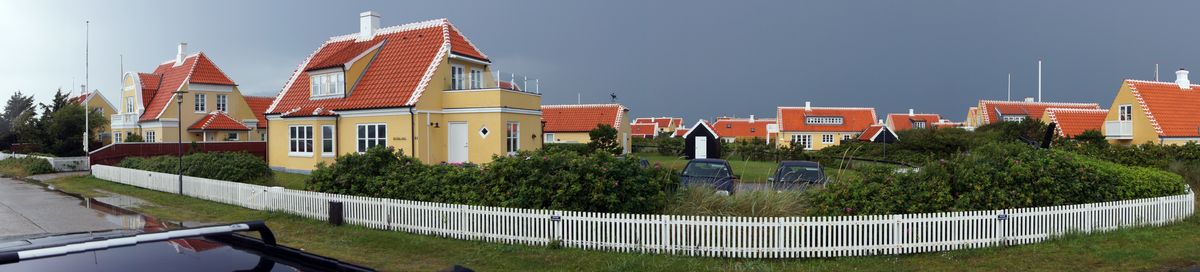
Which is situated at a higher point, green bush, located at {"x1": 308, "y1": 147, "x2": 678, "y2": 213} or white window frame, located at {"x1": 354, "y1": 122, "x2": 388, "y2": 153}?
white window frame, located at {"x1": 354, "y1": 122, "x2": 388, "y2": 153}

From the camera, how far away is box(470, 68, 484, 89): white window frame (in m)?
26.5

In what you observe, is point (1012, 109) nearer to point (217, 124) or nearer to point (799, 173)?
point (799, 173)

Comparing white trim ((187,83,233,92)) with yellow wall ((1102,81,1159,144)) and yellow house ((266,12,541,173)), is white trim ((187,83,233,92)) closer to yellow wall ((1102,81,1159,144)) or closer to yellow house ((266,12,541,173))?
yellow house ((266,12,541,173))

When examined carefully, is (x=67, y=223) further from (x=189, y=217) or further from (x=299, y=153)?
(x=299, y=153)

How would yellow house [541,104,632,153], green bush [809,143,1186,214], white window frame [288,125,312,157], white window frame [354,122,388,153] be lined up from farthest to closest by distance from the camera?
yellow house [541,104,632,153], white window frame [288,125,312,157], white window frame [354,122,388,153], green bush [809,143,1186,214]

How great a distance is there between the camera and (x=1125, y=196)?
42.5 ft

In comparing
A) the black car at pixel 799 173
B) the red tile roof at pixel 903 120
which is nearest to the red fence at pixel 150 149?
the black car at pixel 799 173

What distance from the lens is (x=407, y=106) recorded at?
2338 cm

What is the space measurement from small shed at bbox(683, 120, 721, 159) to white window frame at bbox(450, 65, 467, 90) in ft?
59.6

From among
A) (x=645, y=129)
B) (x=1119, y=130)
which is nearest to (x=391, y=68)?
(x=1119, y=130)

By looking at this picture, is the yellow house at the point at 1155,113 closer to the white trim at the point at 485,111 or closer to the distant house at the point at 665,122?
the white trim at the point at 485,111

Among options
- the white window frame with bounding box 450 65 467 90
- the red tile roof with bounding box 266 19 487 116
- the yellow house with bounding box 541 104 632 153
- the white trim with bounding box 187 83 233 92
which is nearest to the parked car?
the red tile roof with bounding box 266 19 487 116

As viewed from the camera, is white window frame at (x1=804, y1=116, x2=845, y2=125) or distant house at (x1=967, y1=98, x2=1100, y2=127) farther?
white window frame at (x1=804, y1=116, x2=845, y2=125)

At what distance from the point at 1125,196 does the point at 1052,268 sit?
5275mm
